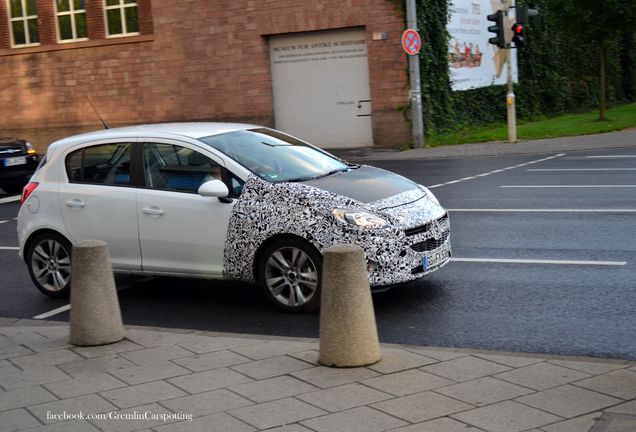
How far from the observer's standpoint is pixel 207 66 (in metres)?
29.3

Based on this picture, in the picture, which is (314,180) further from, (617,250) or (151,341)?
(617,250)

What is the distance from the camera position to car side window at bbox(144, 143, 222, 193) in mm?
8539

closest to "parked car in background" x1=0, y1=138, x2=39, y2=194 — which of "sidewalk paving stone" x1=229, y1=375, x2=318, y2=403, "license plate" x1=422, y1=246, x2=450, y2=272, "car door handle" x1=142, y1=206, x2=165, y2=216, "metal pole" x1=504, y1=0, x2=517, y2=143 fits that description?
"metal pole" x1=504, y1=0, x2=517, y2=143

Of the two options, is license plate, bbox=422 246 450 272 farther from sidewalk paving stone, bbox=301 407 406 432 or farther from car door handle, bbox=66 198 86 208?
car door handle, bbox=66 198 86 208

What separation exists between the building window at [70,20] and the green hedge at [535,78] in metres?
11.7

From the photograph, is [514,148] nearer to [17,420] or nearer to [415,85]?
[415,85]

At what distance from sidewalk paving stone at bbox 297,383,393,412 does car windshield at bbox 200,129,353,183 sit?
294 centimetres

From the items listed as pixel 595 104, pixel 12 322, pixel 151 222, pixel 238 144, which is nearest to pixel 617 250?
pixel 238 144

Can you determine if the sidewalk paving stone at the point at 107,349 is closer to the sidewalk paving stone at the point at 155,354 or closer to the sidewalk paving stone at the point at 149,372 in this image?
the sidewalk paving stone at the point at 155,354

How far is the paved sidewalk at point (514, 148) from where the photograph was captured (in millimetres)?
22344

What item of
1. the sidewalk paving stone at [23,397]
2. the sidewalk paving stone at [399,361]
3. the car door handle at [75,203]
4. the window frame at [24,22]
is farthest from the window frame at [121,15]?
the sidewalk paving stone at [399,361]

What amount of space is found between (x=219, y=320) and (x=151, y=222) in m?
1.21

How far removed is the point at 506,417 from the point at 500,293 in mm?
3347

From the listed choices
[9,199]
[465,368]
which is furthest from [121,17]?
[465,368]
